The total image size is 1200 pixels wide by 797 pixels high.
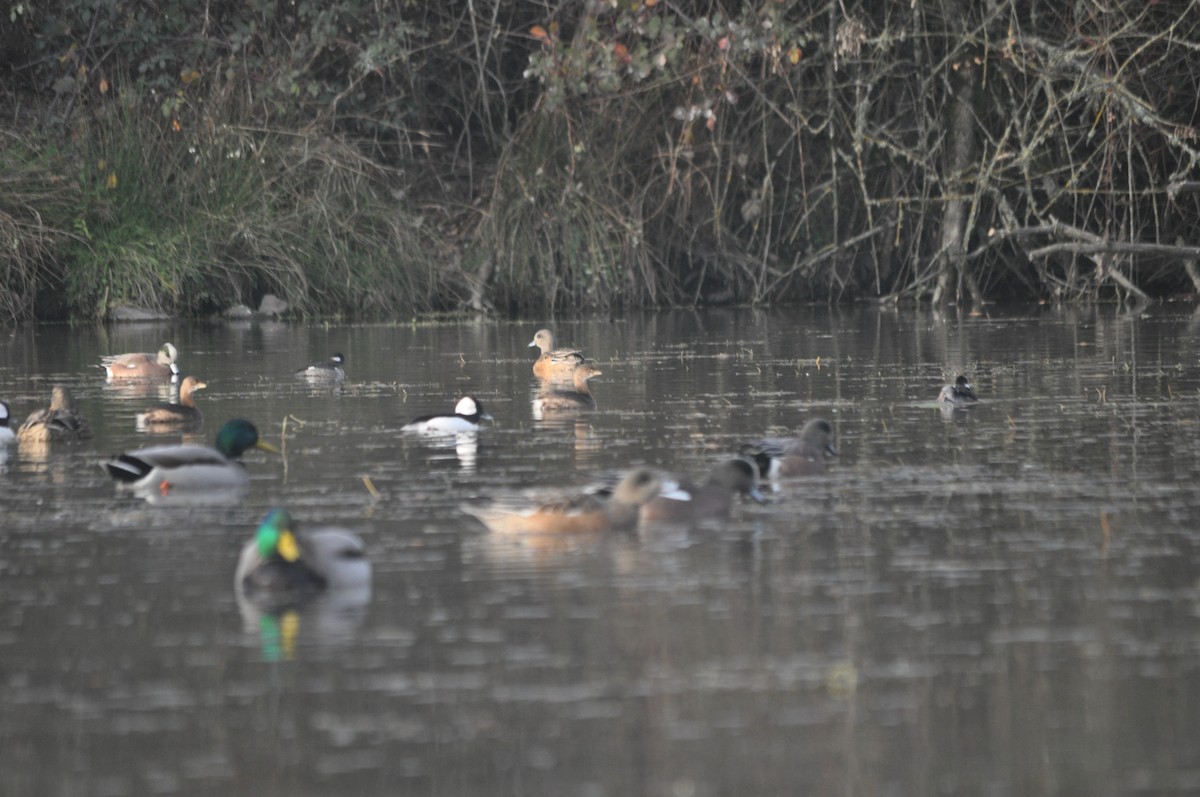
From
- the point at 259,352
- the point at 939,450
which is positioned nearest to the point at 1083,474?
the point at 939,450

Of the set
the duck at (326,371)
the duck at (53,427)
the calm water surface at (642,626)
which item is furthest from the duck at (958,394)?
the duck at (53,427)

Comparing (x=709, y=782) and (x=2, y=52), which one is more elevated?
(x=2, y=52)

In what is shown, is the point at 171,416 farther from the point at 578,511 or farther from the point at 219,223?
the point at 219,223

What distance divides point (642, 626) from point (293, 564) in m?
1.33

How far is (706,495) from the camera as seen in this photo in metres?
8.75

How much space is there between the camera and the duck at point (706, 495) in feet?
28.0

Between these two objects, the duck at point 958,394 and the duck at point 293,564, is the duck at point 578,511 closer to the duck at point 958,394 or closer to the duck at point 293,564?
the duck at point 293,564

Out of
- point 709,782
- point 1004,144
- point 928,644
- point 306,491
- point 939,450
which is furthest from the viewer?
point 1004,144

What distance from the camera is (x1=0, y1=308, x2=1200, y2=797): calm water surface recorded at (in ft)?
17.0

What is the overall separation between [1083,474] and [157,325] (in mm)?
16425

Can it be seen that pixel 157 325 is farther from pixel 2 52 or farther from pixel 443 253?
pixel 2 52

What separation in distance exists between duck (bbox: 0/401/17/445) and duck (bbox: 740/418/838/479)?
14.3ft

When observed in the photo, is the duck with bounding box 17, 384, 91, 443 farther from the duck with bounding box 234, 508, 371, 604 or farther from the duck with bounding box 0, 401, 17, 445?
the duck with bounding box 234, 508, 371, 604

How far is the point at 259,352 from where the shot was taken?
63.8ft
